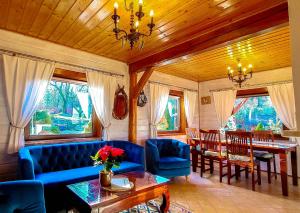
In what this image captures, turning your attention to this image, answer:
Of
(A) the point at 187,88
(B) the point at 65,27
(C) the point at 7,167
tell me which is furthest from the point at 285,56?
(C) the point at 7,167

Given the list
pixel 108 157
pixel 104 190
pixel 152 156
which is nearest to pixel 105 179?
pixel 104 190

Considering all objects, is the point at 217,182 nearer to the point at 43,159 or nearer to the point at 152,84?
the point at 152,84

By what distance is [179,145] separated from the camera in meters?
4.00

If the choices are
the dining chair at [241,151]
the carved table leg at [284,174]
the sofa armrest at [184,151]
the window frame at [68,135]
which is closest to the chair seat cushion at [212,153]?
the dining chair at [241,151]

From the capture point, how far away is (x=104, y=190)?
1934mm

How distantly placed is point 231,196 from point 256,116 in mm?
2589

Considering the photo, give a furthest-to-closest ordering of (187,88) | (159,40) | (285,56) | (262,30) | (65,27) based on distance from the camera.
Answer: (187,88) → (285,56) → (159,40) → (65,27) → (262,30)

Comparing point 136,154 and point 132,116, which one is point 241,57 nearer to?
point 132,116

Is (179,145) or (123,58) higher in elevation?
(123,58)

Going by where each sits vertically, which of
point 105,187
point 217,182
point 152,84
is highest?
point 152,84

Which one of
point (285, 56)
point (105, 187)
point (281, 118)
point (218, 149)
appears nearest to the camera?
point (105, 187)

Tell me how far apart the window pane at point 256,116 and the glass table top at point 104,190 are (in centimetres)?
331

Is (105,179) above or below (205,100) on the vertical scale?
A: below

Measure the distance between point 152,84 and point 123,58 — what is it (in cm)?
98
